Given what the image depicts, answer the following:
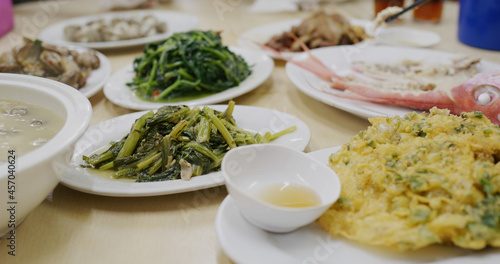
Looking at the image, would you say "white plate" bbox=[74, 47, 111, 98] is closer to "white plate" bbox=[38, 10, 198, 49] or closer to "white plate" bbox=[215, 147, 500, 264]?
"white plate" bbox=[38, 10, 198, 49]

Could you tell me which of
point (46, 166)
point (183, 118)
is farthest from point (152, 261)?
point (183, 118)

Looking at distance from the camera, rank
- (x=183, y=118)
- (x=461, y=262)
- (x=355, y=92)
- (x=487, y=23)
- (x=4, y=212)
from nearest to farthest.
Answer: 1. (x=461, y=262)
2. (x=4, y=212)
3. (x=183, y=118)
4. (x=355, y=92)
5. (x=487, y=23)

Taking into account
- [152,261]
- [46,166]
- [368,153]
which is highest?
[46,166]

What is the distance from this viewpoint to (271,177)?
57.5 inches

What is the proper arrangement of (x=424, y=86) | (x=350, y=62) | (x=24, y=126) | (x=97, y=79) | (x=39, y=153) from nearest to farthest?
(x=39, y=153), (x=24, y=126), (x=424, y=86), (x=97, y=79), (x=350, y=62)

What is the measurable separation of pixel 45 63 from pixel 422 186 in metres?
2.47

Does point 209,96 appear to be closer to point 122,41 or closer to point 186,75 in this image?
point 186,75

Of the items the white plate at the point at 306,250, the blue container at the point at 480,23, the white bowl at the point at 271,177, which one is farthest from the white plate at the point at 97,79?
the blue container at the point at 480,23

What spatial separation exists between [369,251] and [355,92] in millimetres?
1292

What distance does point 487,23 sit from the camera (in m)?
3.34

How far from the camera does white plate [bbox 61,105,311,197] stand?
1.52 meters

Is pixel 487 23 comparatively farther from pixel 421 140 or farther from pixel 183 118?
pixel 183 118

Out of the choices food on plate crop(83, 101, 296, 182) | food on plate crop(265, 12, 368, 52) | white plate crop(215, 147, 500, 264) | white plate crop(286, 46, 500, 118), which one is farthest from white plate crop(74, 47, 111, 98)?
white plate crop(215, 147, 500, 264)

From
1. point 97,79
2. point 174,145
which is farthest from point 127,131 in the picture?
point 97,79
